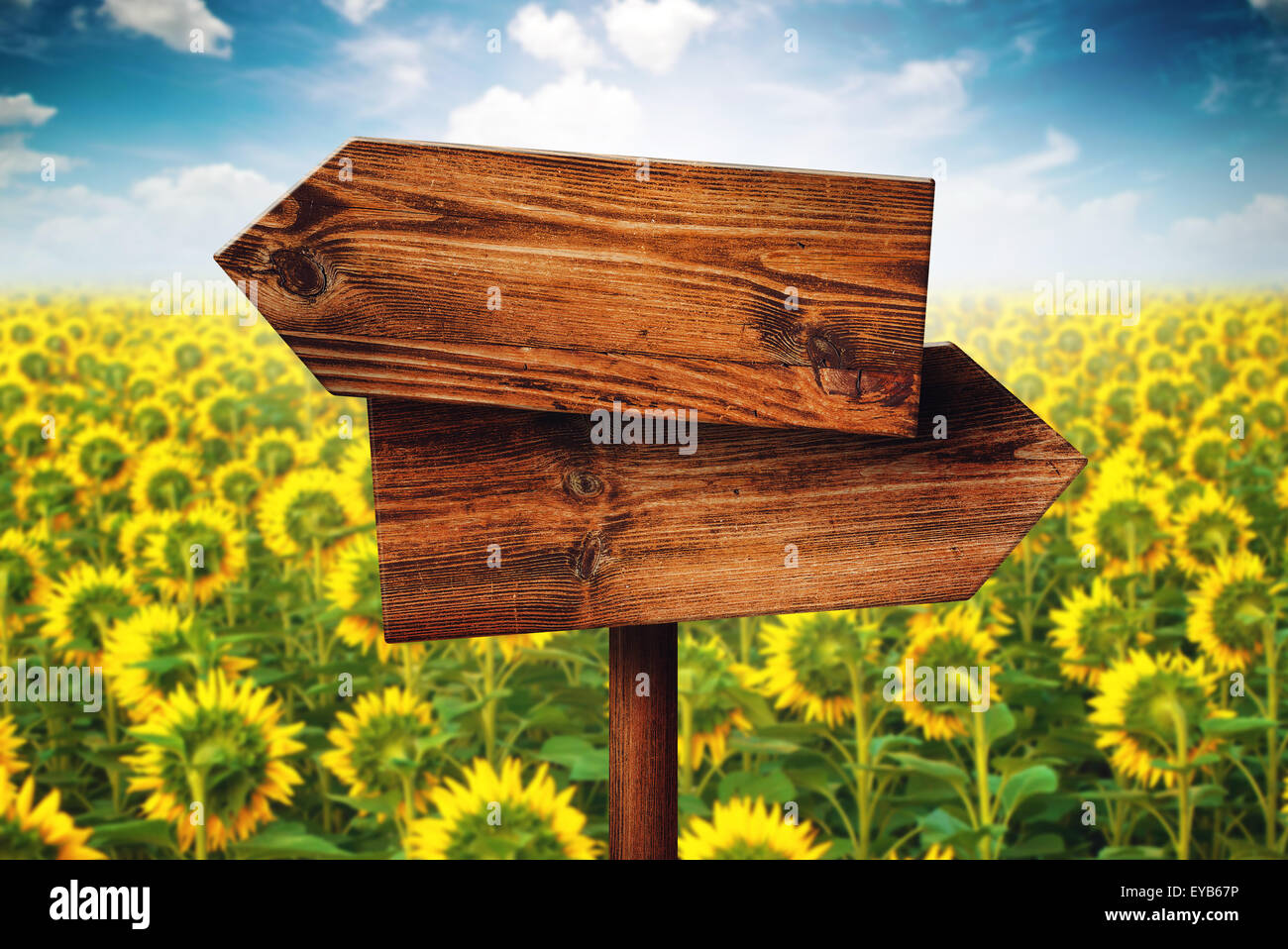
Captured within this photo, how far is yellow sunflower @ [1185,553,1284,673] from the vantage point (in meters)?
2.18

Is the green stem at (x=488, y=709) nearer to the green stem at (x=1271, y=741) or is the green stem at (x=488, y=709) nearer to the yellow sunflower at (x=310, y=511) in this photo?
the yellow sunflower at (x=310, y=511)

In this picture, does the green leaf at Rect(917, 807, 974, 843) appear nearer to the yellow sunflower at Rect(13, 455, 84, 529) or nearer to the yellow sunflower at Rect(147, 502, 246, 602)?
the yellow sunflower at Rect(147, 502, 246, 602)

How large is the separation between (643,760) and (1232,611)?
1.83m

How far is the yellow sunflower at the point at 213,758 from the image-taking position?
138 cm

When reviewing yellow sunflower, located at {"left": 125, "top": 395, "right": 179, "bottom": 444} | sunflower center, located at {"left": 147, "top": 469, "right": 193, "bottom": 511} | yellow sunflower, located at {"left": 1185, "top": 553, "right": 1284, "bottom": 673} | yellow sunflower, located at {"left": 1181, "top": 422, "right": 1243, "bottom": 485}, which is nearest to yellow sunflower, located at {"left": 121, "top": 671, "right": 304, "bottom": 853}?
sunflower center, located at {"left": 147, "top": 469, "right": 193, "bottom": 511}

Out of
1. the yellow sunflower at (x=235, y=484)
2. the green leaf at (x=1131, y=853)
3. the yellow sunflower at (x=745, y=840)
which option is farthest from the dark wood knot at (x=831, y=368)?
the yellow sunflower at (x=235, y=484)

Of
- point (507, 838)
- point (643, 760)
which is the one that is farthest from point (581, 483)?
point (507, 838)

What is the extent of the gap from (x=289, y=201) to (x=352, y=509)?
183cm

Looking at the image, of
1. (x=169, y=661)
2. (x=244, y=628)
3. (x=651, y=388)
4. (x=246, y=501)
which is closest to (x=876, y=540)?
(x=651, y=388)

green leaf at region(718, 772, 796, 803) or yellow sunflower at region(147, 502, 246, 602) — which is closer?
green leaf at region(718, 772, 796, 803)

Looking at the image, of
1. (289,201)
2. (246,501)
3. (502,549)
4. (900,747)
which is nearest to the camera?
(289,201)

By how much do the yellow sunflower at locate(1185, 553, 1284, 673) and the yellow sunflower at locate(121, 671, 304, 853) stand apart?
2006mm

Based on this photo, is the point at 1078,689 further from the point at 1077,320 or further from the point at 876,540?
the point at 1077,320

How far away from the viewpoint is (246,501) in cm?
317
